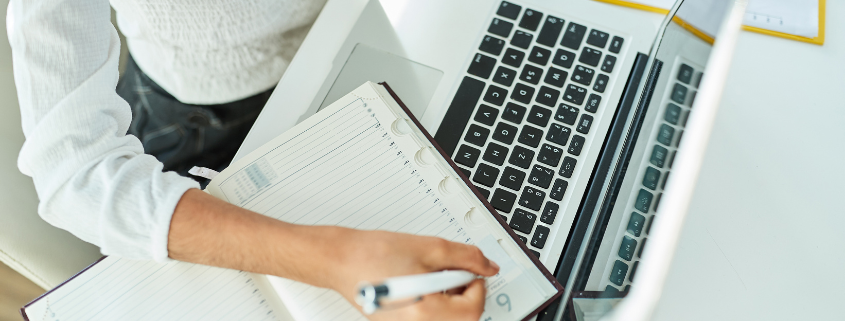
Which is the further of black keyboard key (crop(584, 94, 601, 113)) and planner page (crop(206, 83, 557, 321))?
black keyboard key (crop(584, 94, 601, 113))

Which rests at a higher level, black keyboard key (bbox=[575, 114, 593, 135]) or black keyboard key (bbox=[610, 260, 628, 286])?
black keyboard key (bbox=[575, 114, 593, 135])

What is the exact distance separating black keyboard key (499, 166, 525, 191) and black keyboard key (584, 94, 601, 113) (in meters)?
0.10

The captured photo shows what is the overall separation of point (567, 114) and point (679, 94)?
0.15 m

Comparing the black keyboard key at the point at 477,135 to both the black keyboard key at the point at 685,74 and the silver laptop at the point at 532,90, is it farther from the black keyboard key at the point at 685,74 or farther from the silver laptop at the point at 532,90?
the black keyboard key at the point at 685,74

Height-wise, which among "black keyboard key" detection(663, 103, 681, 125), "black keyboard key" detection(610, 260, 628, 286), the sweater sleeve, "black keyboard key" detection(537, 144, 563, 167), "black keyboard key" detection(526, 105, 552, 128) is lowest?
the sweater sleeve

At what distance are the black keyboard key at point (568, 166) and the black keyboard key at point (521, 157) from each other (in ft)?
0.10

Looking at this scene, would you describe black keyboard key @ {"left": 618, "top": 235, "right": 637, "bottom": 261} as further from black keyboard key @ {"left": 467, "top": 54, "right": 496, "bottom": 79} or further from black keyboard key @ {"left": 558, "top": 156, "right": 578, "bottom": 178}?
black keyboard key @ {"left": 467, "top": 54, "right": 496, "bottom": 79}

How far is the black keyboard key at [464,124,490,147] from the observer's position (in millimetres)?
459

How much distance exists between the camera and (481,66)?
497 mm

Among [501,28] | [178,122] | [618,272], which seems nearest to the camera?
[618,272]

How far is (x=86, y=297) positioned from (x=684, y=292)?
50 cm

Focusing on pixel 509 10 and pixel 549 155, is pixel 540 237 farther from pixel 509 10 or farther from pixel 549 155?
pixel 509 10

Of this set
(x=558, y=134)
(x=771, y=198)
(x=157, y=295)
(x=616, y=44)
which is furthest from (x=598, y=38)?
(x=157, y=295)

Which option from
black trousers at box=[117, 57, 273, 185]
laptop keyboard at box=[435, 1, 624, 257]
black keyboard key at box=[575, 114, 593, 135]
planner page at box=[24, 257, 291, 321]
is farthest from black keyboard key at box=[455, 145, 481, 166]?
black trousers at box=[117, 57, 273, 185]
